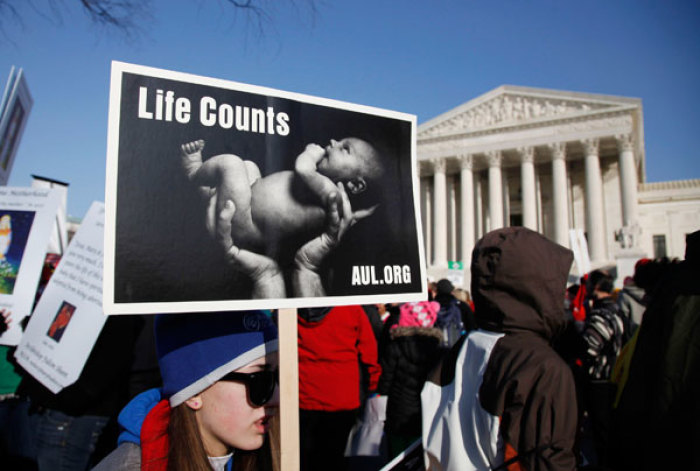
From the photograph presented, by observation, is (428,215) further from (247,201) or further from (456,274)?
(247,201)

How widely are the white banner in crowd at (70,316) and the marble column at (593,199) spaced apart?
35019 millimetres

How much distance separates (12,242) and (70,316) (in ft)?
3.65

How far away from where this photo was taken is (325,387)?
3.71 meters

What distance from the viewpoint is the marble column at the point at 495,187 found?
36.4m

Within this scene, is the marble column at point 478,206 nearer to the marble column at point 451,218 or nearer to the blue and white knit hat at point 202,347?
the marble column at point 451,218

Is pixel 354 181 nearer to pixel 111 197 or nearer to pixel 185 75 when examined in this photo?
pixel 185 75

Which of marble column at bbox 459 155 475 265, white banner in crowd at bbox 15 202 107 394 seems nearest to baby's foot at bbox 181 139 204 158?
white banner in crowd at bbox 15 202 107 394

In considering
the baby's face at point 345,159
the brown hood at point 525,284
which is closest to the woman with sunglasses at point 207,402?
the baby's face at point 345,159

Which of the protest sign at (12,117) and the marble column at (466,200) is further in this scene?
the marble column at (466,200)

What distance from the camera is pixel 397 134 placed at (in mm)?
2270

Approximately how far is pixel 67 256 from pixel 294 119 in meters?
2.05

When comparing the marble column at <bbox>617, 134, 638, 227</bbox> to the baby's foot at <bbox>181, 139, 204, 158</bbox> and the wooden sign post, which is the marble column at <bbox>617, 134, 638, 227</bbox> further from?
the baby's foot at <bbox>181, 139, 204, 158</bbox>

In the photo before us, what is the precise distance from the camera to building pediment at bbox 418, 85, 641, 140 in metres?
34.3

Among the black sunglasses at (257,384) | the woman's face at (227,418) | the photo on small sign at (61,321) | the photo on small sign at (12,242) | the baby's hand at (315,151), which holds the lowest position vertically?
the woman's face at (227,418)
